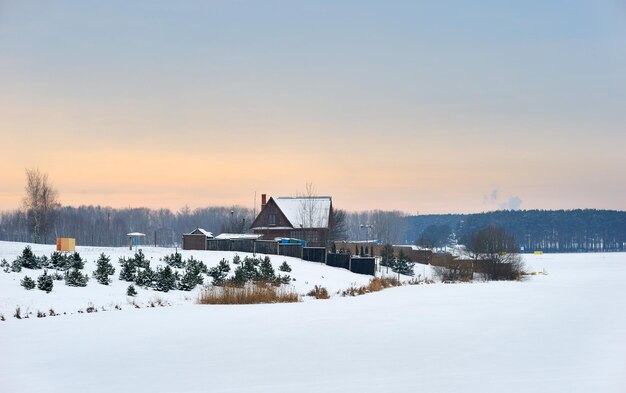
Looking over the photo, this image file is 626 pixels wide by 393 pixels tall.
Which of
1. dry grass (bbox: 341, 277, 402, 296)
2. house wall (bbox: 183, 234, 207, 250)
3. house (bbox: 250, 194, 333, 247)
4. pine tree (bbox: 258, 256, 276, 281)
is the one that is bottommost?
dry grass (bbox: 341, 277, 402, 296)

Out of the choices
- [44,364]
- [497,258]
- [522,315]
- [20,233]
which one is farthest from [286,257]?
[20,233]

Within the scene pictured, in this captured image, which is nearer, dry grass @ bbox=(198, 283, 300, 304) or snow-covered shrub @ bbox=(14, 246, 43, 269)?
dry grass @ bbox=(198, 283, 300, 304)

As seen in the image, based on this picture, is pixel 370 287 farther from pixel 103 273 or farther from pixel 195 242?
pixel 195 242

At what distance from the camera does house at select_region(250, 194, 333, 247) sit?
73625mm

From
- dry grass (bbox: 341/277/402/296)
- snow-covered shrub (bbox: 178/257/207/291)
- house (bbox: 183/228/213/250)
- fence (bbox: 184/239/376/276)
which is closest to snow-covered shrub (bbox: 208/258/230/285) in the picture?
snow-covered shrub (bbox: 178/257/207/291)

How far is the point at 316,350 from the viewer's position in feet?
48.4

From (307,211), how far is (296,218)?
1617 mm

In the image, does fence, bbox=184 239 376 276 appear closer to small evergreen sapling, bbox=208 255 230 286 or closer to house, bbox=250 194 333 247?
small evergreen sapling, bbox=208 255 230 286

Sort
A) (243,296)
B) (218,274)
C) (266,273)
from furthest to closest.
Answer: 1. (266,273)
2. (218,274)
3. (243,296)

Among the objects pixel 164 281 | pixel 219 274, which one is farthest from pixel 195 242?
pixel 164 281

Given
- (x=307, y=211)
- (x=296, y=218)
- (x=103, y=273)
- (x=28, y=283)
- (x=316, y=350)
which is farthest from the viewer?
(x=296, y=218)

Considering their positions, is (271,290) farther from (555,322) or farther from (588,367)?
(588,367)

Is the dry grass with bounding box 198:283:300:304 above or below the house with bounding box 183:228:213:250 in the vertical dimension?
below

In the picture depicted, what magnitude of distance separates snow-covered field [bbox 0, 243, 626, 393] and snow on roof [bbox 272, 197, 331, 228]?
49635 mm
